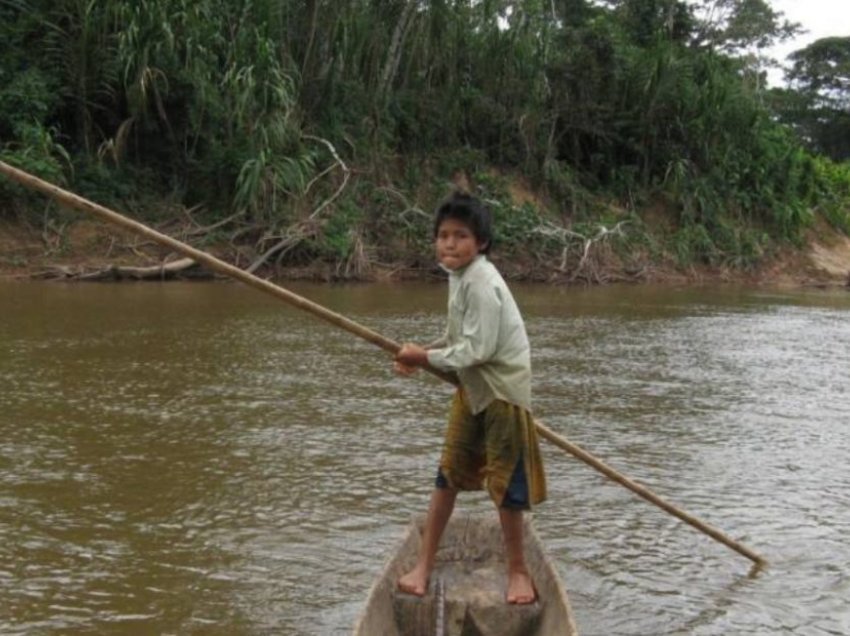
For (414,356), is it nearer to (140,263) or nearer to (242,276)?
(242,276)

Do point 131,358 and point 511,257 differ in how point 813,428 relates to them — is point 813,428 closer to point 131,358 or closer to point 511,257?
point 131,358

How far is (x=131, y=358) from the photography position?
24.5ft

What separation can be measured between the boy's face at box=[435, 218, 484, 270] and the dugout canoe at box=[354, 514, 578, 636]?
37.7 inches

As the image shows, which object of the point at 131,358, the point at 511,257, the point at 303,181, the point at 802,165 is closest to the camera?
the point at 131,358

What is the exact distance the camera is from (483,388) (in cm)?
290

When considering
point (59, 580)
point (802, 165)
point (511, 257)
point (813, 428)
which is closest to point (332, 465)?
point (59, 580)

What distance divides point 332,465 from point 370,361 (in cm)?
341

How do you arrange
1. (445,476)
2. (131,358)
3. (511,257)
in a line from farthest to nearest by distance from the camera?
(511,257)
(131,358)
(445,476)

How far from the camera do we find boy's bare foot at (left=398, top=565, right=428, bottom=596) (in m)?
2.95

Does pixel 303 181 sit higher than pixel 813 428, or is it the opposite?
pixel 303 181

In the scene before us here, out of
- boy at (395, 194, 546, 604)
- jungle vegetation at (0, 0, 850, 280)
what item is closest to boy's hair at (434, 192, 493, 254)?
boy at (395, 194, 546, 604)

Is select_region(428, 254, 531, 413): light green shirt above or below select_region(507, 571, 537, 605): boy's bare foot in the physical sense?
above

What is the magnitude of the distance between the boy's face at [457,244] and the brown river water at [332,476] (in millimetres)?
1206

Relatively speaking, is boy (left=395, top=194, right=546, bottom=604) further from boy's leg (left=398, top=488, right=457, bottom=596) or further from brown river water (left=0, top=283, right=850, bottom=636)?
brown river water (left=0, top=283, right=850, bottom=636)
